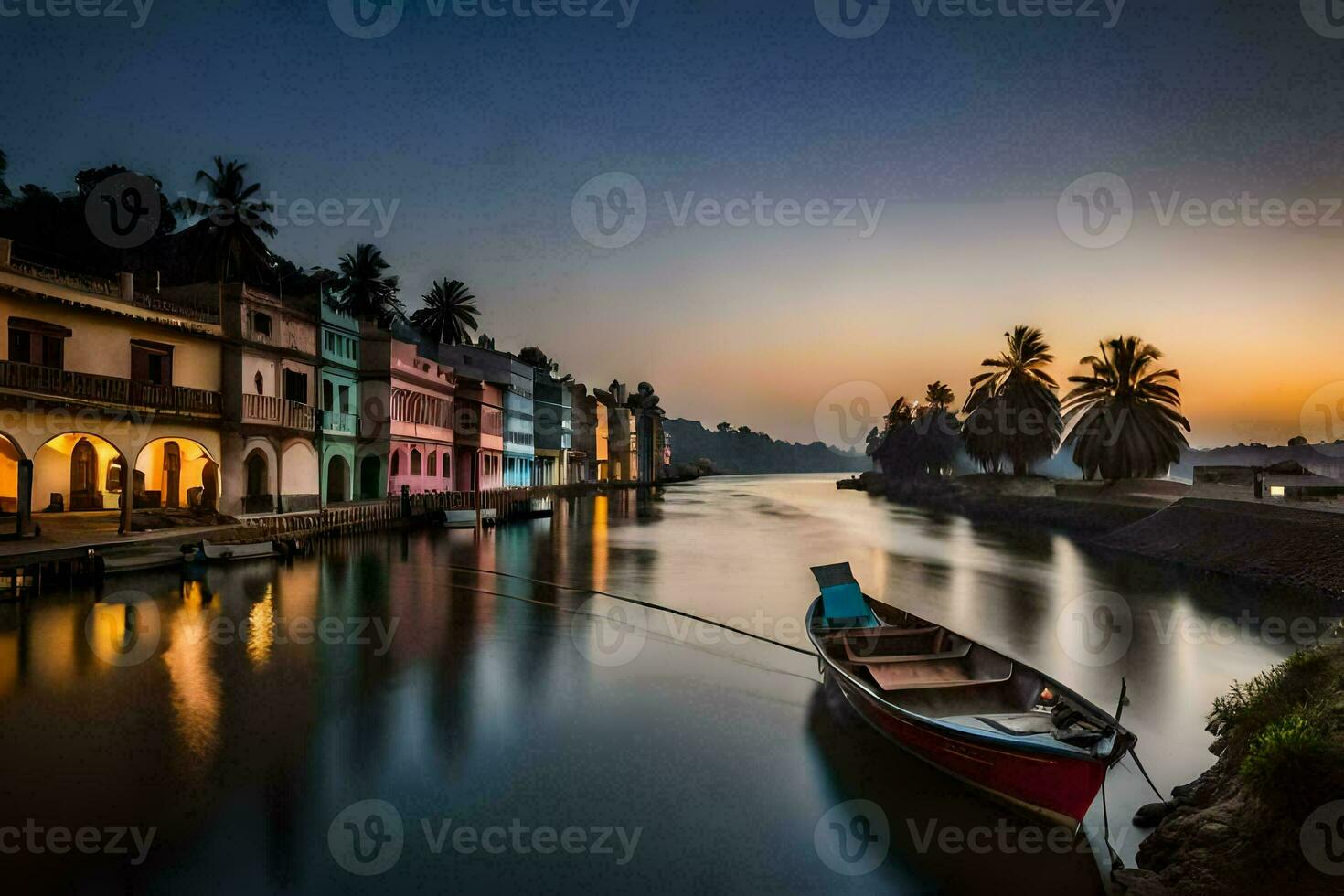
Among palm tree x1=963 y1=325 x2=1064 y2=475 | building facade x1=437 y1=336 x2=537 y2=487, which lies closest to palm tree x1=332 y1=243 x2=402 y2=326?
building facade x1=437 y1=336 x2=537 y2=487

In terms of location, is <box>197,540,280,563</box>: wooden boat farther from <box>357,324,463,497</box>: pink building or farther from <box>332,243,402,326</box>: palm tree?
<box>332,243,402,326</box>: palm tree

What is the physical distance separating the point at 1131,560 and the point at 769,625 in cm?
2356

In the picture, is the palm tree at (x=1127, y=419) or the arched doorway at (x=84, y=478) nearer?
the arched doorway at (x=84, y=478)

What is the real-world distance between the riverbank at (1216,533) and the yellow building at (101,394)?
136 feet

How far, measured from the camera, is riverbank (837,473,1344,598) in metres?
23.5

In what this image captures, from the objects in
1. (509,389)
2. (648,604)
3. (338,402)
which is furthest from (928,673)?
(509,389)

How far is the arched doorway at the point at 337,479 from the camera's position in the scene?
39.5 metres

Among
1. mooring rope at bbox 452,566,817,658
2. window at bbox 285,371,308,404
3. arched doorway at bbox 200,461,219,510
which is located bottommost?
mooring rope at bbox 452,566,817,658

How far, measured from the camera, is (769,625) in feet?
65.4

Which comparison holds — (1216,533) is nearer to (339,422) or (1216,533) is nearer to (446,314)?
(339,422)

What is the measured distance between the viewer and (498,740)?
36.5 feet

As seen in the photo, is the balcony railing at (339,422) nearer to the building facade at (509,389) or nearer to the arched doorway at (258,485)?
the arched doorway at (258,485)

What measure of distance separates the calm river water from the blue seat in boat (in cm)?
152

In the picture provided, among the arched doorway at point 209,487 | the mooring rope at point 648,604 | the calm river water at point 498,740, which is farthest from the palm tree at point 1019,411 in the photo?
the arched doorway at point 209,487
